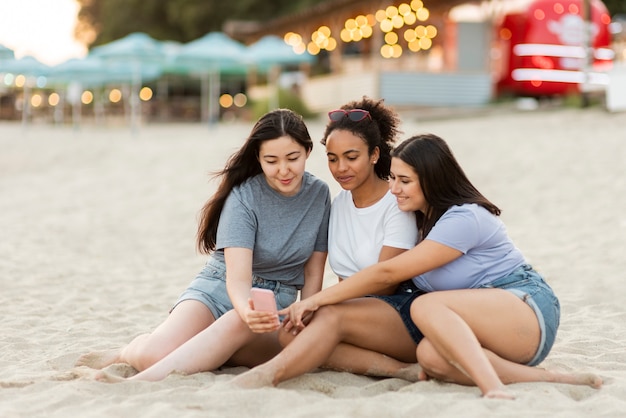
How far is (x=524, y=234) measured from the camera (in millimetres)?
8570

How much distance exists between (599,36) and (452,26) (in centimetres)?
365

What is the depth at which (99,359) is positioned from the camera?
415 centimetres

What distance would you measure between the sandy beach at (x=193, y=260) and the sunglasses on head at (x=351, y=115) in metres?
1.16

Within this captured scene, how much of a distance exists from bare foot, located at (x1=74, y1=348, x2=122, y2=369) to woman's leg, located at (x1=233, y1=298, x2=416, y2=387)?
0.83 meters

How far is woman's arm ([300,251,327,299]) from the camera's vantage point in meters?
4.14

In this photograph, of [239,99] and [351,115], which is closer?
[351,115]

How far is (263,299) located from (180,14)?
35.1m

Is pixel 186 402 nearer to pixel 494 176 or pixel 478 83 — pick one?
pixel 494 176

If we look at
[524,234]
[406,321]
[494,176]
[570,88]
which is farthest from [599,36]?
[406,321]

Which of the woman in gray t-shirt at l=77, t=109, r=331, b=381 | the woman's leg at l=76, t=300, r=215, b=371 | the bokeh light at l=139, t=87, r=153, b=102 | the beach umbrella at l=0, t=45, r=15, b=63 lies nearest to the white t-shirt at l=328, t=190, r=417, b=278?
the woman in gray t-shirt at l=77, t=109, r=331, b=381

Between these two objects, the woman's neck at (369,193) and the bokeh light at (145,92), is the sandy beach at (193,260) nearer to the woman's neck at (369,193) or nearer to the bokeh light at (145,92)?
the woman's neck at (369,193)

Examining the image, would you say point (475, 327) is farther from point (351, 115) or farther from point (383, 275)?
point (351, 115)

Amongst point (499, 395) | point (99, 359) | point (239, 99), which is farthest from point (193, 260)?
point (239, 99)

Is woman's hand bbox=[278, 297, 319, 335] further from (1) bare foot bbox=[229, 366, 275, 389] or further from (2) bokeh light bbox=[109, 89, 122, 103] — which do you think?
(2) bokeh light bbox=[109, 89, 122, 103]
